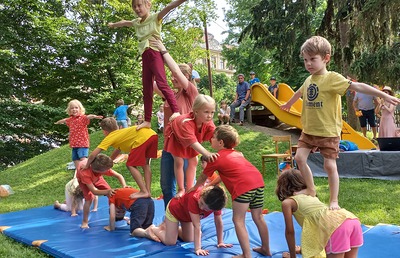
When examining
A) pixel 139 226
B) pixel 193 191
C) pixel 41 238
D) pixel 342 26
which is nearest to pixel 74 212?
pixel 41 238

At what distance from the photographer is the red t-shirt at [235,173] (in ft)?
11.9

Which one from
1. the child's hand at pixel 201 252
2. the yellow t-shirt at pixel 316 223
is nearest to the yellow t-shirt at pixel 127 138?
the child's hand at pixel 201 252

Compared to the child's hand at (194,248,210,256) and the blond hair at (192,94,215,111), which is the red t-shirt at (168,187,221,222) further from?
the blond hair at (192,94,215,111)

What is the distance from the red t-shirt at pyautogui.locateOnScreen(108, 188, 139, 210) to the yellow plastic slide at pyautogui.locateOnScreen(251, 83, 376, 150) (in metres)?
7.72

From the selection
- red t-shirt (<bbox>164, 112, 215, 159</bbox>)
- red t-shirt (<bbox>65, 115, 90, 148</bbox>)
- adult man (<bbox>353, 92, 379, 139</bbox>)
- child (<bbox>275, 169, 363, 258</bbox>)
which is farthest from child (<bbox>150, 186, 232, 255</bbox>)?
adult man (<bbox>353, 92, 379, 139</bbox>)

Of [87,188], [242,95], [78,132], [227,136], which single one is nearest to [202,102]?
[227,136]

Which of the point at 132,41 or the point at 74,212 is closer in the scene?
the point at 74,212

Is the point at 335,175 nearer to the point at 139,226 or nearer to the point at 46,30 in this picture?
the point at 139,226

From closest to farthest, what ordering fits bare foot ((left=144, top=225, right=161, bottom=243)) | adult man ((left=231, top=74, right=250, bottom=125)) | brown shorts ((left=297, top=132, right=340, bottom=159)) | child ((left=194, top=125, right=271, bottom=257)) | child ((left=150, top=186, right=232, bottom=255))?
child ((left=194, top=125, right=271, bottom=257)), child ((left=150, top=186, right=232, bottom=255)), brown shorts ((left=297, top=132, right=340, bottom=159)), bare foot ((left=144, top=225, right=161, bottom=243)), adult man ((left=231, top=74, right=250, bottom=125))

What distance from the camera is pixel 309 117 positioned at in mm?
4191

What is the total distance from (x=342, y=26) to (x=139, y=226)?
12.1 metres

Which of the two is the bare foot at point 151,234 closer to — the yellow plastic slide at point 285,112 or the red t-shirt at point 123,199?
the red t-shirt at point 123,199

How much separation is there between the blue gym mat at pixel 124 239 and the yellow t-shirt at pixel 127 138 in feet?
3.48

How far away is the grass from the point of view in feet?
18.2
